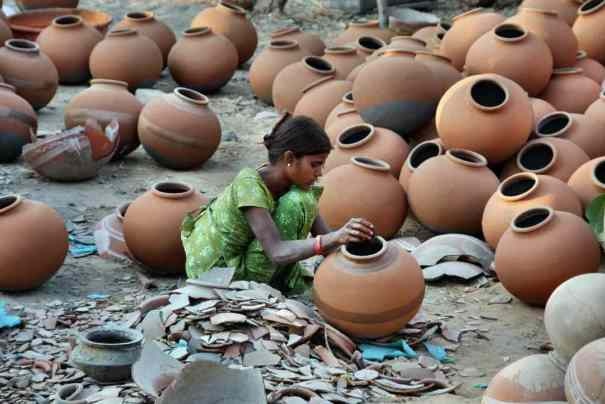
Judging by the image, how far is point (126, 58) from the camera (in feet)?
32.8

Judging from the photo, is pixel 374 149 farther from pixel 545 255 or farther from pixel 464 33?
pixel 545 255

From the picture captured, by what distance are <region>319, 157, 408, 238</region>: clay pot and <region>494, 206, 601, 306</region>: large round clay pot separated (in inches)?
40.4

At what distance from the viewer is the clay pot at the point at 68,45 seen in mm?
10531

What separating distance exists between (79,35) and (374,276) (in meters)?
6.47

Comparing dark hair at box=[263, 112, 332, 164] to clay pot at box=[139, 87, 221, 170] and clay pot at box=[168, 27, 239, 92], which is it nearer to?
clay pot at box=[139, 87, 221, 170]

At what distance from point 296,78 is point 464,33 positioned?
5.61 ft

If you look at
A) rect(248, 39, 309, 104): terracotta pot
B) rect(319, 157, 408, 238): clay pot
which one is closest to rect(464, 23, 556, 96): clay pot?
rect(319, 157, 408, 238): clay pot

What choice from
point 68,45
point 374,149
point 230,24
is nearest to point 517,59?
point 374,149

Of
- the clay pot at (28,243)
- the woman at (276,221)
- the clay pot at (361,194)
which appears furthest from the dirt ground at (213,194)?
the woman at (276,221)

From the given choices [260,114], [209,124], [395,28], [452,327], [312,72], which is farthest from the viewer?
[395,28]

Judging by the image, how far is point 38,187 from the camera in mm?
7898

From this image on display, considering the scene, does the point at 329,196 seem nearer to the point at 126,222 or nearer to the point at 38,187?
the point at 126,222

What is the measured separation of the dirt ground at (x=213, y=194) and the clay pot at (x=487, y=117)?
0.72 meters

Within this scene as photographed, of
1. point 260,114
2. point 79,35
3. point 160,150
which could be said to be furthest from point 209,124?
point 79,35
